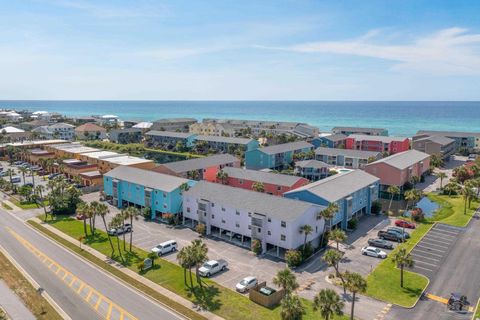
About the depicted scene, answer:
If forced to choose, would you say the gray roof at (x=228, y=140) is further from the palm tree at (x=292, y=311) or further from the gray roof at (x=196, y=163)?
the palm tree at (x=292, y=311)

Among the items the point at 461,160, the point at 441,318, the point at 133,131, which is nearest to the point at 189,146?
the point at 133,131

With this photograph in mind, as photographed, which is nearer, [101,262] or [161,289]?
[161,289]

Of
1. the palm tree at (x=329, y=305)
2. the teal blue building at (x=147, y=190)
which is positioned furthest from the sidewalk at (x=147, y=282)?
the teal blue building at (x=147, y=190)

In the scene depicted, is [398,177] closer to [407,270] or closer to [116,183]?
[407,270]

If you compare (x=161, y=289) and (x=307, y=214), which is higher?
(x=307, y=214)

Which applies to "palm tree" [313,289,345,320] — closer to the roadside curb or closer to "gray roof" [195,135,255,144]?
the roadside curb
